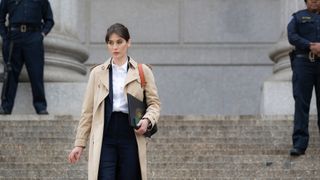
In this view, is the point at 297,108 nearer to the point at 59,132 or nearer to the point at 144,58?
the point at 59,132

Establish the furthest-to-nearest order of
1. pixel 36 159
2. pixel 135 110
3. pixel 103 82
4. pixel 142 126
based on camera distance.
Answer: pixel 36 159, pixel 103 82, pixel 135 110, pixel 142 126

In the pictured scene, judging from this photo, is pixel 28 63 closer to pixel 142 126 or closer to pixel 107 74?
pixel 107 74

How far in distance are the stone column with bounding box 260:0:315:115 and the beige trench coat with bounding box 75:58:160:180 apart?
260 inches

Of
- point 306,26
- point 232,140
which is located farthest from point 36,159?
point 306,26

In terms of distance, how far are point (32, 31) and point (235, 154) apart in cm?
364

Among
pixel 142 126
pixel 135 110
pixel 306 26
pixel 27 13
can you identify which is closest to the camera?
pixel 142 126

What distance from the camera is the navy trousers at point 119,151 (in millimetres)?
6648

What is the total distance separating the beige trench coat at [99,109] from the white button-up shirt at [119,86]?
38 millimetres

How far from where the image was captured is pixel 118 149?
6703 millimetres

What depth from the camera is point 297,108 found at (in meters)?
10.3

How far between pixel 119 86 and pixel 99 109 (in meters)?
0.22

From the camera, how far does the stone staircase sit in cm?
955

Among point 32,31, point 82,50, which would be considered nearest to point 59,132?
point 32,31

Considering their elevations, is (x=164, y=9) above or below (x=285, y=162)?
above
